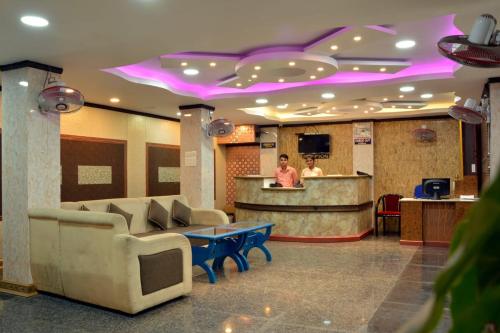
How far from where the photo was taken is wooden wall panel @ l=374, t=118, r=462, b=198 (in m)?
10.4

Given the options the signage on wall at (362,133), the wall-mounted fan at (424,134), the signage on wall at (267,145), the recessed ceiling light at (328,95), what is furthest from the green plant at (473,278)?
the signage on wall at (267,145)

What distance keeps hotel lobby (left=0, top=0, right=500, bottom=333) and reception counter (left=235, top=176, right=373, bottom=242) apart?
29 millimetres

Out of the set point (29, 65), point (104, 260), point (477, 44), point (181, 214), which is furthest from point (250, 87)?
point (477, 44)

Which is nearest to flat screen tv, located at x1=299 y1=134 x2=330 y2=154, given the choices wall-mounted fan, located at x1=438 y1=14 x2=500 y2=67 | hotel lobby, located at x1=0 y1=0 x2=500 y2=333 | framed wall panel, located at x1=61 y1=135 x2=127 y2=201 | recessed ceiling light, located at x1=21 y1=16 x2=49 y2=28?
hotel lobby, located at x1=0 y1=0 x2=500 y2=333

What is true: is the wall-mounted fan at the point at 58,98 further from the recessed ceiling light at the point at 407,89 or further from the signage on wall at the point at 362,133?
the signage on wall at the point at 362,133

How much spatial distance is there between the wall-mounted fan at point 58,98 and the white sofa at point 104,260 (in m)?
1.22

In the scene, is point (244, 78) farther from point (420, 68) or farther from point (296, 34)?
point (420, 68)

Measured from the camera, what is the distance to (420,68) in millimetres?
6555

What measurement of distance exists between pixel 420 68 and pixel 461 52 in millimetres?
3529

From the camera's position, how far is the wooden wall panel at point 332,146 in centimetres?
1160

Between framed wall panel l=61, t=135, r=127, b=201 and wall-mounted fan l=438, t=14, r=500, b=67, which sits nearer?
wall-mounted fan l=438, t=14, r=500, b=67

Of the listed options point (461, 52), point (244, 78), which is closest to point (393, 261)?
point (244, 78)

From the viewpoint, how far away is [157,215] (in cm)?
664

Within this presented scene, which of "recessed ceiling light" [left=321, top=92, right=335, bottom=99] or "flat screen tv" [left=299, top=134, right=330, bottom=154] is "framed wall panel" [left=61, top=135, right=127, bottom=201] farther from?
"flat screen tv" [left=299, top=134, right=330, bottom=154]
